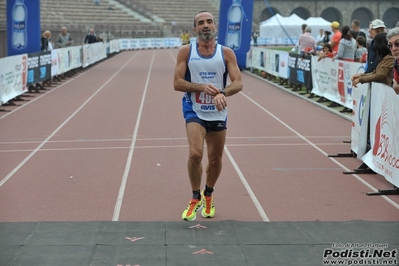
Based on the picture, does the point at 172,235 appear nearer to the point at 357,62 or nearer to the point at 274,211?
the point at 274,211

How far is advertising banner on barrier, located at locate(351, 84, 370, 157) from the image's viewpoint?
10664 mm

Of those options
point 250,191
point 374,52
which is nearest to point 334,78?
point 374,52

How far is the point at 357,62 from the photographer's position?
641 inches

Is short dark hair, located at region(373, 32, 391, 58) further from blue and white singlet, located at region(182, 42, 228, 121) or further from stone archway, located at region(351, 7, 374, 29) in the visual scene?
stone archway, located at region(351, 7, 374, 29)

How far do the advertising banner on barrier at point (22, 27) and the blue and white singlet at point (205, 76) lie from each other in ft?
67.2

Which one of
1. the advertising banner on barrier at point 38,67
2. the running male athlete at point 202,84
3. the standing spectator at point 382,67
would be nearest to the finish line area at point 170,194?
the running male athlete at point 202,84

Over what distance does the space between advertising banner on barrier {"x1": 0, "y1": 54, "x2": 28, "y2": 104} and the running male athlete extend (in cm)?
1137

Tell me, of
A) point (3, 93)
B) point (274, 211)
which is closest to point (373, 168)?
point (274, 211)

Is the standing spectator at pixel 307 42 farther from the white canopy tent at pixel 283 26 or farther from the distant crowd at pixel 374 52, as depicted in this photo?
the white canopy tent at pixel 283 26

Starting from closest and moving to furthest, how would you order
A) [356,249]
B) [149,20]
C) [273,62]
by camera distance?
[356,249] < [273,62] < [149,20]

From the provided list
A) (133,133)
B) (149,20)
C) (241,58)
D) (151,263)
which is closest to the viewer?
(151,263)

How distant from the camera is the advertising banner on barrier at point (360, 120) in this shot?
35.0ft

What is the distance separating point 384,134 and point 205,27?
3.40 metres

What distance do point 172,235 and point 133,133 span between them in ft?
24.4
